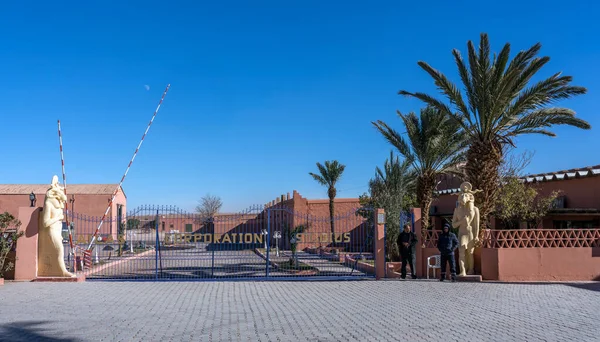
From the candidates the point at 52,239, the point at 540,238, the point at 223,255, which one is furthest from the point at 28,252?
the point at 540,238

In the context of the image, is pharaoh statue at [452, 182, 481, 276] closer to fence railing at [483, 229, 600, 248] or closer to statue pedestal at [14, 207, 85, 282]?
fence railing at [483, 229, 600, 248]

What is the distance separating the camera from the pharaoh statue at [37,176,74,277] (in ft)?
46.1

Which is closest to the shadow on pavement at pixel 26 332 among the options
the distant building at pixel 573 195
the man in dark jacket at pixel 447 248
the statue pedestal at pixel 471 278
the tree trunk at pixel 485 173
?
the man in dark jacket at pixel 447 248

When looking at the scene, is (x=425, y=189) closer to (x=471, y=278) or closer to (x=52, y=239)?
(x=471, y=278)

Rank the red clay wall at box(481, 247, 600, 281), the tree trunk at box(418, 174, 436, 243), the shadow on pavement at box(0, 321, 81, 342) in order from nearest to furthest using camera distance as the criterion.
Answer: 1. the shadow on pavement at box(0, 321, 81, 342)
2. the red clay wall at box(481, 247, 600, 281)
3. the tree trunk at box(418, 174, 436, 243)

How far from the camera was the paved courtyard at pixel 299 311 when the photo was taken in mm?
7988

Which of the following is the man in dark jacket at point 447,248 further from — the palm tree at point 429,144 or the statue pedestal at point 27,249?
the statue pedestal at point 27,249

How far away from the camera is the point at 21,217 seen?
14156mm

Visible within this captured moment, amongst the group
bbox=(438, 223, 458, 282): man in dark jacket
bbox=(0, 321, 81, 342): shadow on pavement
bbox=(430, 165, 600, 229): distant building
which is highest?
bbox=(430, 165, 600, 229): distant building

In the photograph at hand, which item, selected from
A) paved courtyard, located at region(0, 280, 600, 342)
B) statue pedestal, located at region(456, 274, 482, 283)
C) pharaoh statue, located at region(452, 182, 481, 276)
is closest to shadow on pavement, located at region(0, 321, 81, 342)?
paved courtyard, located at region(0, 280, 600, 342)

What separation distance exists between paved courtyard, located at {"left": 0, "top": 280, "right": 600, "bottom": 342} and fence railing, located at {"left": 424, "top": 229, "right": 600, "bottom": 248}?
1.31 metres

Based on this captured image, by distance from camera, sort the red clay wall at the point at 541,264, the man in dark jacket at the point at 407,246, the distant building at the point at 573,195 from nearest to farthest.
A: the red clay wall at the point at 541,264 → the man in dark jacket at the point at 407,246 → the distant building at the point at 573,195

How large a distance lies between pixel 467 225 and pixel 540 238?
221cm

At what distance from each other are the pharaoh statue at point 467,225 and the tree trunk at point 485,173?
2.12 feet
